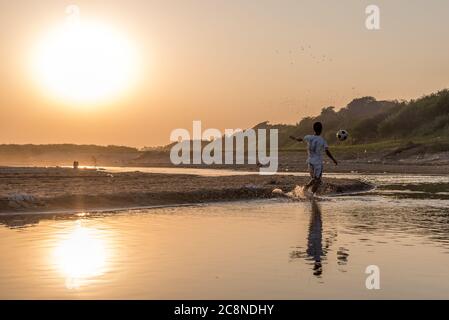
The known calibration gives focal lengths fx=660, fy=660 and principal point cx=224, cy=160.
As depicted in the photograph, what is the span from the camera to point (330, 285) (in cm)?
857

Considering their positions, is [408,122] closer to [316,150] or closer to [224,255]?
[316,150]

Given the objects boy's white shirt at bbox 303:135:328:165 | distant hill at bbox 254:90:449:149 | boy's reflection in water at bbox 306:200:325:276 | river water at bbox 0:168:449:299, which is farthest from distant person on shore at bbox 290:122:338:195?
distant hill at bbox 254:90:449:149

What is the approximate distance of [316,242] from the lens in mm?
12539

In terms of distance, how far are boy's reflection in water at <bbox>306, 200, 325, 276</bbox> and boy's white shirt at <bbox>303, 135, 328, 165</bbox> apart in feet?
13.6

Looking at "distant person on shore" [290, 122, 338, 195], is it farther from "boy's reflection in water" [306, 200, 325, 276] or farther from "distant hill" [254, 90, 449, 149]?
"distant hill" [254, 90, 449, 149]

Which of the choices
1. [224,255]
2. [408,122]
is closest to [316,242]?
[224,255]

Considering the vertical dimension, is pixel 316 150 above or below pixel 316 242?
above

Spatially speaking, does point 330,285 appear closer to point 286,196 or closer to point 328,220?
point 328,220

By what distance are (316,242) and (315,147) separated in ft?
31.7

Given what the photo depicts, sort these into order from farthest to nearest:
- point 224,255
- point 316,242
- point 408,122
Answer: point 408,122 → point 316,242 → point 224,255

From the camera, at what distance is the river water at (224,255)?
8320 mm
